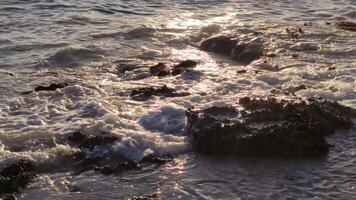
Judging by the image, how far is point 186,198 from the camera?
5730 mm

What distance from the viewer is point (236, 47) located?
42.9 ft

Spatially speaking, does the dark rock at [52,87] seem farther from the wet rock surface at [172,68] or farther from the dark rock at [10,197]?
the dark rock at [10,197]

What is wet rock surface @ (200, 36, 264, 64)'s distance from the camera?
12469 millimetres

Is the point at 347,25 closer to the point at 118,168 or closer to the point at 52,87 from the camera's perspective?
the point at 52,87

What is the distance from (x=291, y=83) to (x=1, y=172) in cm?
551

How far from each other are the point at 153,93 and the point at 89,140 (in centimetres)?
236

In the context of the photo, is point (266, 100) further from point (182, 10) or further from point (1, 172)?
point (182, 10)

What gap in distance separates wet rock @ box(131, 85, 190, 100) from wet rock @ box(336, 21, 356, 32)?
283 inches

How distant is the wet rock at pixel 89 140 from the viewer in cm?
729

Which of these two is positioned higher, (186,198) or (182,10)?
(182,10)

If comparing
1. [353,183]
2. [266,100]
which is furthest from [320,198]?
Result: [266,100]

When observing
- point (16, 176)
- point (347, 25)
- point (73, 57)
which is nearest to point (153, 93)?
point (16, 176)

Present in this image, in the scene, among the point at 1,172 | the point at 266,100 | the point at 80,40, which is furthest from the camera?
the point at 80,40

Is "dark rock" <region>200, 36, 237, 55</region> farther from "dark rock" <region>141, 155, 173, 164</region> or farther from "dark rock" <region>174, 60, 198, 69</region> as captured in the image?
"dark rock" <region>141, 155, 173, 164</region>
